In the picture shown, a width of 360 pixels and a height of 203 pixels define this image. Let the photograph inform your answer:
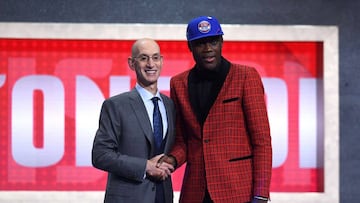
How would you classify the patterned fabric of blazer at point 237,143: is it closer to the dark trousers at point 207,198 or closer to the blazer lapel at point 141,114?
the dark trousers at point 207,198

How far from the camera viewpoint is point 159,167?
3338 millimetres

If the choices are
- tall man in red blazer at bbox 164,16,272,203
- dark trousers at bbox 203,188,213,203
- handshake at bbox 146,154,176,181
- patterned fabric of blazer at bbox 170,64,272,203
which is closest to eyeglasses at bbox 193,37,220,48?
tall man in red blazer at bbox 164,16,272,203

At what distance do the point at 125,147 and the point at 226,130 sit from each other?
525mm

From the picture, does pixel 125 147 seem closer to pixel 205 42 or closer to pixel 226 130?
pixel 226 130

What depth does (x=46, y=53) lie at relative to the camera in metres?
5.66

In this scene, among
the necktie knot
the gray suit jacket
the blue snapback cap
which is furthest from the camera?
the necktie knot

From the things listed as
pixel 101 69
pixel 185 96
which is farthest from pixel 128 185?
pixel 101 69

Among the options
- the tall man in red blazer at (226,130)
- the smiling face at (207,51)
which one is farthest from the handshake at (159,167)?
the smiling face at (207,51)

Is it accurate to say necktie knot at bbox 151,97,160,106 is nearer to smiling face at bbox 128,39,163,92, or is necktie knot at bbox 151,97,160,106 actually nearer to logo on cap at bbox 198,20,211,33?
smiling face at bbox 128,39,163,92

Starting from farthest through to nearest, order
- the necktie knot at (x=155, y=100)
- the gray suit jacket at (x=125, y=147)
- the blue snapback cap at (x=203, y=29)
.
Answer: the necktie knot at (x=155, y=100) < the gray suit jacket at (x=125, y=147) < the blue snapback cap at (x=203, y=29)

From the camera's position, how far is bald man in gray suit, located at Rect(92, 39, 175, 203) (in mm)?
3322

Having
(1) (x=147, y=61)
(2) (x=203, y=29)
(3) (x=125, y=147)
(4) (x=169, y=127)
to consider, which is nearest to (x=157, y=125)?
(4) (x=169, y=127)

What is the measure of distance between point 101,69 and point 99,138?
240 cm

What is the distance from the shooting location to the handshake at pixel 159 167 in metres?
3.32
